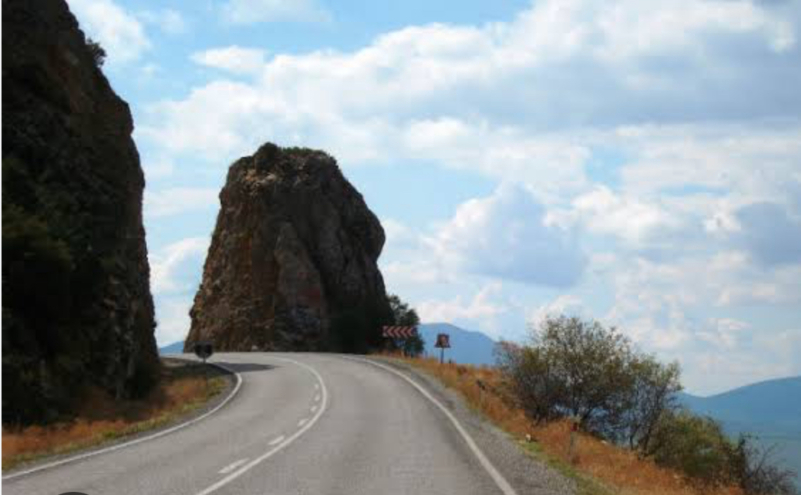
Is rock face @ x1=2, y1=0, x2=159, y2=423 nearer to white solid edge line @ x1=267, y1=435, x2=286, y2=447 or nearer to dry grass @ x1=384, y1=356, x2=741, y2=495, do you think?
white solid edge line @ x1=267, y1=435, x2=286, y2=447

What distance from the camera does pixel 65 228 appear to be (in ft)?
99.3

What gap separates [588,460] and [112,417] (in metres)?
15.1

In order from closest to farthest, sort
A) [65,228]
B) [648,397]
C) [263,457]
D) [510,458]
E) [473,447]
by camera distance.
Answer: [263,457] < [510,458] < [473,447] < [65,228] < [648,397]

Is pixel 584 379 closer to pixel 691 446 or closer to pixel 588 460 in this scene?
pixel 691 446

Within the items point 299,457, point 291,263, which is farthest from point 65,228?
point 291,263

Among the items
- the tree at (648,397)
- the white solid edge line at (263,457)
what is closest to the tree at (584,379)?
the tree at (648,397)

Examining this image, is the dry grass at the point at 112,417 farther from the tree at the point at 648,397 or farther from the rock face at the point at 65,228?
the tree at the point at 648,397

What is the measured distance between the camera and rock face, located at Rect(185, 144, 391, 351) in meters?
74.2

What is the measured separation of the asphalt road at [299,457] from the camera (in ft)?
39.1

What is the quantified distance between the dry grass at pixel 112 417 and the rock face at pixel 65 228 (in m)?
0.86

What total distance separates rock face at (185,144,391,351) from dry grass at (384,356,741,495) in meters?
38.1

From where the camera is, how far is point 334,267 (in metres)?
79.1

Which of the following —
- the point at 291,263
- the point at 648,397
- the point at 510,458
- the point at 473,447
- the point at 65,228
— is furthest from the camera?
the point at 291,263

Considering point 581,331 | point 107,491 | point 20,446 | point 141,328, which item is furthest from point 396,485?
point 141,328
